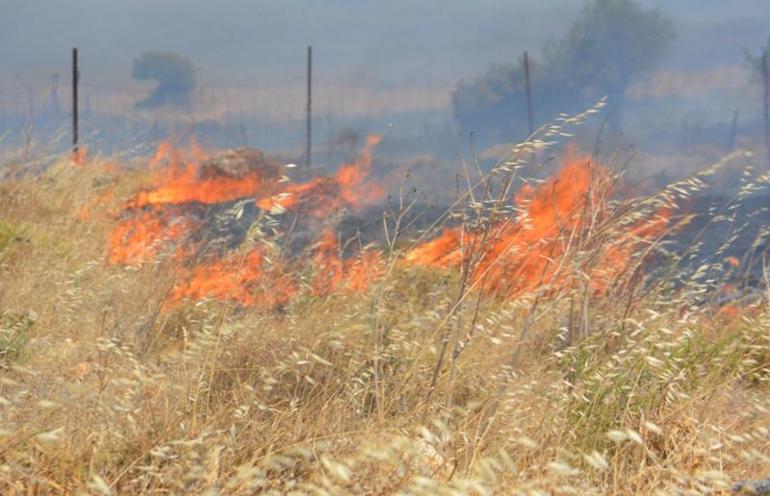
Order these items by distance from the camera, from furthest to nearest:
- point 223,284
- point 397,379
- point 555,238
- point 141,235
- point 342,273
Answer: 1. point 141,235
2. point 342,273
3. point 223,284
4. point 397,379
5. point 555,238

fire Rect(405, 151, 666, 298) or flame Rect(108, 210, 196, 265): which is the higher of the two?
fire Rect(405, 151, 666, 298)

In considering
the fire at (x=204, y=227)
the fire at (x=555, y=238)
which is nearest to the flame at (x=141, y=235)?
the fire at (x=204, y=227)

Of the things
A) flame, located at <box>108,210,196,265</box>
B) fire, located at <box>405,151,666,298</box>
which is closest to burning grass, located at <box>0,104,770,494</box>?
fire, located at <box>405,151,666,298</box>

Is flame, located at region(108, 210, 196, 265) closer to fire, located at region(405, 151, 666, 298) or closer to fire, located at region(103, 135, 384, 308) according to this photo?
fire, located at region(103, 135, 384, 308)

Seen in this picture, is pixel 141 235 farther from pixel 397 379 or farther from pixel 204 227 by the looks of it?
pixel 397 379

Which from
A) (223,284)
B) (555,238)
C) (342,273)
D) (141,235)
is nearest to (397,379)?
(555,238)

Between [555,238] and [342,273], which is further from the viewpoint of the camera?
[342,273]

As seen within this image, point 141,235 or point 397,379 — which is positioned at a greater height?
point 397,379

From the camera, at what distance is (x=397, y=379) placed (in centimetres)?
407

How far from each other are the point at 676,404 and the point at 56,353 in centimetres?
331

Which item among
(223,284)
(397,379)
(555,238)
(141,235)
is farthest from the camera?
(141,235)

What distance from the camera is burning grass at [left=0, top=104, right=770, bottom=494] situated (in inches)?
106

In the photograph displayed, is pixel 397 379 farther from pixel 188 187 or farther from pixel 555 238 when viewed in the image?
pixel 188 187

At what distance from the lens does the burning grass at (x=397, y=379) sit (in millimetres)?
2684
